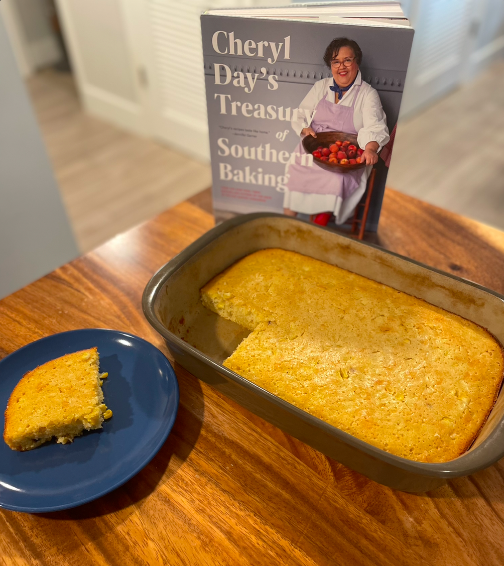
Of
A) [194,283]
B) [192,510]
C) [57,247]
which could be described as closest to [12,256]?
[57,247]

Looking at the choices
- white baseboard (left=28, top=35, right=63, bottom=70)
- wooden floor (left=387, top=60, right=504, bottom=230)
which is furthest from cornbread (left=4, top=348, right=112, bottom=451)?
white baseboard (left=28, top=35, right=63, bottom=70)

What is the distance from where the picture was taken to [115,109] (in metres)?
2.91

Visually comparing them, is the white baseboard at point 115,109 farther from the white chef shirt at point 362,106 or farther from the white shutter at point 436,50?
the white chef shirt at point 362,106

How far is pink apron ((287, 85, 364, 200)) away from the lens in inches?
30.6

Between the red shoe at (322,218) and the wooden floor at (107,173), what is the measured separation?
4.19ft

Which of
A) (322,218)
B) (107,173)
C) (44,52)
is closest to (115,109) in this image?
(107,173)

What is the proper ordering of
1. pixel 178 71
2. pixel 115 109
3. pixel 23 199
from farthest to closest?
pixel 115 109 → pixel 178 71 → pixel 23 199

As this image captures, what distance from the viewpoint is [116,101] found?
2.87 meters

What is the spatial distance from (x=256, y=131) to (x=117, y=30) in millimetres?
2028

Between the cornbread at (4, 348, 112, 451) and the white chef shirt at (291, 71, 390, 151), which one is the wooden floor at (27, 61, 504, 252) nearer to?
the white chef shirt at (291, 71, 390, 151)

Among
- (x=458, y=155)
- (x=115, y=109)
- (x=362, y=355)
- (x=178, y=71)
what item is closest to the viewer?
(x=362, y=355)

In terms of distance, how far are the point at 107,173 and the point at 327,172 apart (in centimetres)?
201

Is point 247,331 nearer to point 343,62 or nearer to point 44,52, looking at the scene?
point 343,62

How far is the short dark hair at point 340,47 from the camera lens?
28.0 inches
